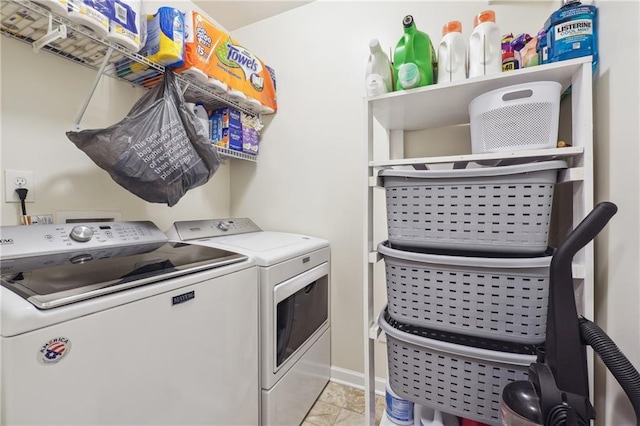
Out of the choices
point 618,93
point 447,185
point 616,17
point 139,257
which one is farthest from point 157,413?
point 616,17

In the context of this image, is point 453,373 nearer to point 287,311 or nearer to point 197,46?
point 287,311

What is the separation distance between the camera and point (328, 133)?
6.17 ft

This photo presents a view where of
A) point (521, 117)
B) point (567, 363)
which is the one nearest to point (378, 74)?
point (521, 117)

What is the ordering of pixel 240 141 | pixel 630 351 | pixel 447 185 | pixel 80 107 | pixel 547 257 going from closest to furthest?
pixel 630 351 → pixel 547 257 → pixel 447 185 → pixel 80 107 → pixel 240 141

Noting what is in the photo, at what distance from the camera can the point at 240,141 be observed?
73.8 inches

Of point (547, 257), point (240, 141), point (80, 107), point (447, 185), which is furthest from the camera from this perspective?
point (240, 141)

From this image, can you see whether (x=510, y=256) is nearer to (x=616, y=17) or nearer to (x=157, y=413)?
(x=616, y=17)

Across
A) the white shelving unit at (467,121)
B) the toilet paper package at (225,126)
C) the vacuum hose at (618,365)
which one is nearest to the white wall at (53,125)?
the toilet paper package at (225,126)

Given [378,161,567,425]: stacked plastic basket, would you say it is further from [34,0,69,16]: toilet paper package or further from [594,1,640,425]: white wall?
[34,0,69,16]: toilet paper package

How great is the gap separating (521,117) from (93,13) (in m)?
1.49

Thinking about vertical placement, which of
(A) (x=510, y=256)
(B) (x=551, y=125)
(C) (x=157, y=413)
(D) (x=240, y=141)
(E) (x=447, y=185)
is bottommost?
(C) (x=157, y=413)

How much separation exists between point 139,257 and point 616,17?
1.72 metres

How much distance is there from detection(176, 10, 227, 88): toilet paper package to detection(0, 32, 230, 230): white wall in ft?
1.42

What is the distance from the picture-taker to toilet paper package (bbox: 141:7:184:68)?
1.25 metres
